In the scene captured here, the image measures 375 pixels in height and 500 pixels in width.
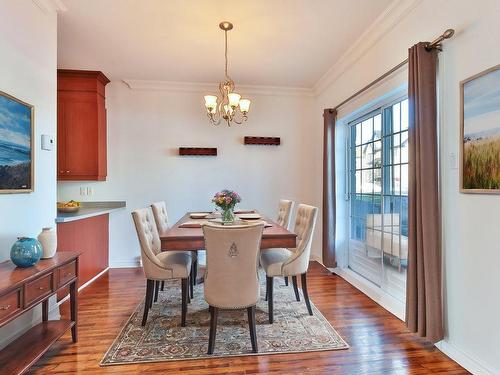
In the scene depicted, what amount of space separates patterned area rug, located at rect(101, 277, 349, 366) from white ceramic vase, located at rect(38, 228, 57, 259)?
33.7 inches

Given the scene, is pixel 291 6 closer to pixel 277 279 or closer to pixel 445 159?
pixel 445 159

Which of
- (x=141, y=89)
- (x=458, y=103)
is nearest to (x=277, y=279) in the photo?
(x=458, y=103)

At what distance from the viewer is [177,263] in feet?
8.58

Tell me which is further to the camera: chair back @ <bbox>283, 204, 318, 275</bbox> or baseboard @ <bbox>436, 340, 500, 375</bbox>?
chair back @ <bbox>283, 204, 318, 275</bbox>

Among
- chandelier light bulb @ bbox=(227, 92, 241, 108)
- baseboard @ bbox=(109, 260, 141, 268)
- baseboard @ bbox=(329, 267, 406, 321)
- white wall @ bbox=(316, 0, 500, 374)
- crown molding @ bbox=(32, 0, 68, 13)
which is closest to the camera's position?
white wall @ bbox=(316, 0, 500, 374)

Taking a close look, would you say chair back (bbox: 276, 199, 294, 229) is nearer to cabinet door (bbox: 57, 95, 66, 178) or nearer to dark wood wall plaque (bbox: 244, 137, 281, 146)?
dark wood wall plaque (bbox: 244, 137, 281, 146)

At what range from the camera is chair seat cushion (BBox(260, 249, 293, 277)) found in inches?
105

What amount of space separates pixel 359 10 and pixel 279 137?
2322 millimetres

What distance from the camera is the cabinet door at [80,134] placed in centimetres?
396

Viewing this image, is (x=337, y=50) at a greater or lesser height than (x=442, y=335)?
greater

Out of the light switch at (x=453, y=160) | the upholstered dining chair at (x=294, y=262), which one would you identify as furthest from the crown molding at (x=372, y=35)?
the upholstered dining chair at (x=294, y=262)

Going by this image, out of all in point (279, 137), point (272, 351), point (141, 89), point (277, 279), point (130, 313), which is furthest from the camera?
point (279, 137)

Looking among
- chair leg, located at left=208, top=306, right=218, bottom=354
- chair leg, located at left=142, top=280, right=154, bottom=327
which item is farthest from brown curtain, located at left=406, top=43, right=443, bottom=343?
chair leg, located at left=142, top=280, right=154, bottom=327

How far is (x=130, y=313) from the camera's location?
281cm
